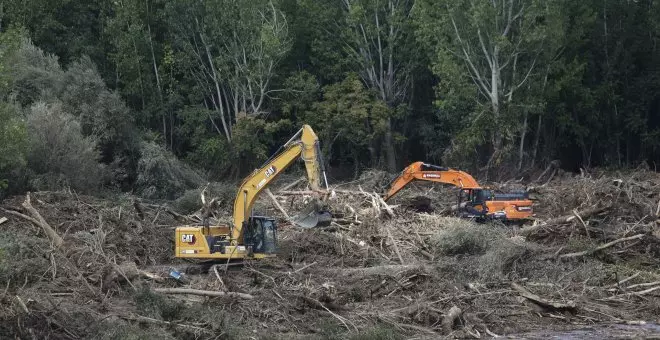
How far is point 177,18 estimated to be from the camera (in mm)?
48000

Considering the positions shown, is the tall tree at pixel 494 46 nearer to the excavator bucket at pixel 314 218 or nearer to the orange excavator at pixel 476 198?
the orange excavator at pixel 476 198

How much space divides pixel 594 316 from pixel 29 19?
35212 millimetres

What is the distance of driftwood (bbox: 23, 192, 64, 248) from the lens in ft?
69.2

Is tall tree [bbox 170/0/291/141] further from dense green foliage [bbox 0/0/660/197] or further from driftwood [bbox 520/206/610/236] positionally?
driftwood [bbox 520/206/610/236]

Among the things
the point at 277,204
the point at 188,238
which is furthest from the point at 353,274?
the point at 277,204

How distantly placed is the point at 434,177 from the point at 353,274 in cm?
757

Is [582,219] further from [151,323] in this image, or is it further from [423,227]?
[151,323]

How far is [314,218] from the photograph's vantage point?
22.1 m

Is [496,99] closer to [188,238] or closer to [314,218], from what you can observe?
[314,218]

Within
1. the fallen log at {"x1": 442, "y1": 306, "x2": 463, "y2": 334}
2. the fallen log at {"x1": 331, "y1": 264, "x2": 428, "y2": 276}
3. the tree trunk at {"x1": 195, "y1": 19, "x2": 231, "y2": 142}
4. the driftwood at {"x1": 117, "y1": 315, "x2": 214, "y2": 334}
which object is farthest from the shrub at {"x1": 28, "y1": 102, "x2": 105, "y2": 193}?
the fallen log at {"x1": 442, "y1": 306, "x2": 463, "y2": 334}

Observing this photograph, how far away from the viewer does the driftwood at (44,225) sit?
69.2 feet

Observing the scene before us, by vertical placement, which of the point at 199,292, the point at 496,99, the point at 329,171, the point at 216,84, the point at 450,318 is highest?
the point at 216,84

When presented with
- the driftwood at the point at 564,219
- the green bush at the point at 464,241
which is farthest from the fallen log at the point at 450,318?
the driftwood at the point at 564,219

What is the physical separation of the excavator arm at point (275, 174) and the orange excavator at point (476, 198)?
7003 mm
